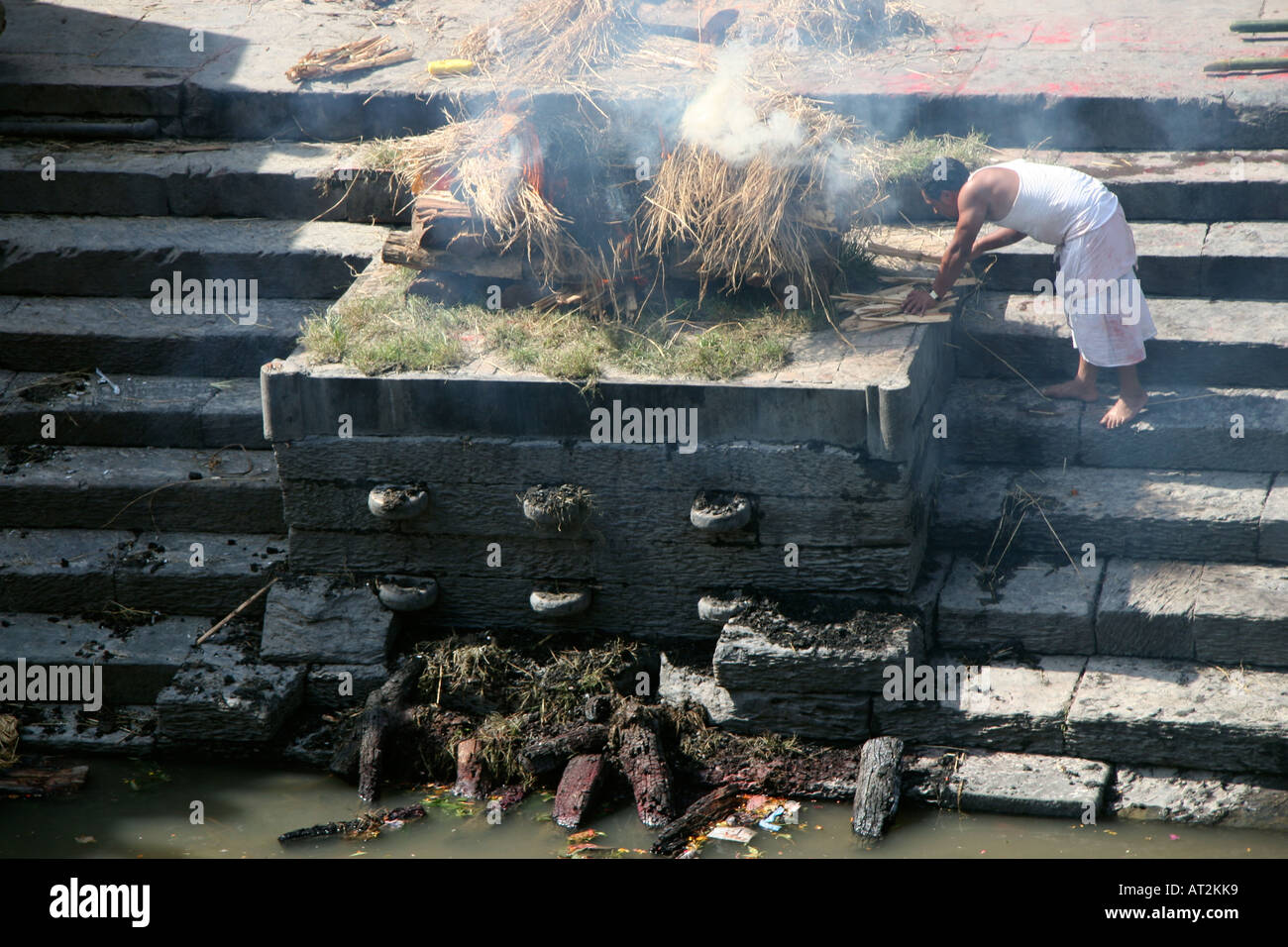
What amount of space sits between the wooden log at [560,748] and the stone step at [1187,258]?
3051mm

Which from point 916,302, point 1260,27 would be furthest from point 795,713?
point 1260,27

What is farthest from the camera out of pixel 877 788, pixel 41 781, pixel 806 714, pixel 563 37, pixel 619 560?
pixel 563 37

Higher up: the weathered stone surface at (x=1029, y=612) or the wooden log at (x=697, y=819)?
the weathered stone surface at (x=1029, y=612)

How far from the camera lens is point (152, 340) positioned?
7555 mm

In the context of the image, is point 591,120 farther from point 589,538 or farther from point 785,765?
point 785,765

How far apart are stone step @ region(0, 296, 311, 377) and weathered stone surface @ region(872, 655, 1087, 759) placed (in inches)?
155

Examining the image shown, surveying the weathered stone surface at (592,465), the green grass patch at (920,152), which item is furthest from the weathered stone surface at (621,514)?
the green grass patch at (920,152)

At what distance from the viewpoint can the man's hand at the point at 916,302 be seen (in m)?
6.26

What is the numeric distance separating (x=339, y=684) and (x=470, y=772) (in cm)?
84

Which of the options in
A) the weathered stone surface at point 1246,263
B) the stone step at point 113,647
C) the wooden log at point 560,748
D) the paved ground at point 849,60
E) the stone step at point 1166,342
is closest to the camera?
the wooden log at point 560,748

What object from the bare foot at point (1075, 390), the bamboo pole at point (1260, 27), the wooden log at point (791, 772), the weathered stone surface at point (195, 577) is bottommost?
the wooden log at point (791, 772)

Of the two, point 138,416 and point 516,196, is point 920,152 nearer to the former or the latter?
point 516,196

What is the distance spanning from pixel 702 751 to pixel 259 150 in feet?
16.8

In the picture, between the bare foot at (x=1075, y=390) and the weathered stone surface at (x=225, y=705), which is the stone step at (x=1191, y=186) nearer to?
the bare foot at (x=1075, y=390)
